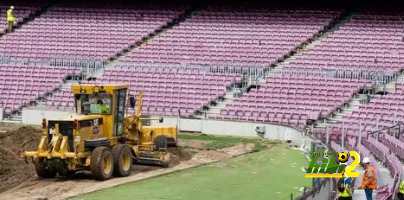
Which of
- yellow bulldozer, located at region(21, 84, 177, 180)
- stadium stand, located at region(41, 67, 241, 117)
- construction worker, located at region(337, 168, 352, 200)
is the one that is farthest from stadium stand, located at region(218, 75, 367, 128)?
construction worker, located at region(337, 168, 352, 200)

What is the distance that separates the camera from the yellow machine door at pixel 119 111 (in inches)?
794

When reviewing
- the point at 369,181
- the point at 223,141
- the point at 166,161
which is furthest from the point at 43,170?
the point at 223,141

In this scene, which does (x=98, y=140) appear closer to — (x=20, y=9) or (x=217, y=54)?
(x=217, y=54)

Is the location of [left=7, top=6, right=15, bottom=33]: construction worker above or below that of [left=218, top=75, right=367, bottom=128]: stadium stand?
above

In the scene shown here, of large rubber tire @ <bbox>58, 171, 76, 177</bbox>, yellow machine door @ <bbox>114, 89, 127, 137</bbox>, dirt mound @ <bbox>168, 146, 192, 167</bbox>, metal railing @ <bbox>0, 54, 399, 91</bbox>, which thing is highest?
metal railing @ <bbox>0, 54, 399, 91</bbox>

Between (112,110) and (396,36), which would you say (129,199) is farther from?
(396,36)

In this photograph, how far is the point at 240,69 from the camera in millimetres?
34469

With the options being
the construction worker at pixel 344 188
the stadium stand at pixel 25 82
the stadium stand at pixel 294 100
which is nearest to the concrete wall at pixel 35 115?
the stadium stand at pixel 25 82

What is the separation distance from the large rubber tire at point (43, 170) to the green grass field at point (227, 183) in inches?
78.3

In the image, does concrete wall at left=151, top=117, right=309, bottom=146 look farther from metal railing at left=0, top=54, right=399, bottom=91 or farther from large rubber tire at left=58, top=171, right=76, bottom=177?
large rubber tire at left=58, top=171, right=76, bottom=177

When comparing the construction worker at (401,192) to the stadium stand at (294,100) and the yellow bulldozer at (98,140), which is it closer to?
the yellow bulldozer at (98,140)

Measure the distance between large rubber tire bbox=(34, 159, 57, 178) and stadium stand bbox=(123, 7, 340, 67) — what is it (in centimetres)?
1663

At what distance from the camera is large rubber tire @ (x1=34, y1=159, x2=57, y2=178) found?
1919cm

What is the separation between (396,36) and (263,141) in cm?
952
